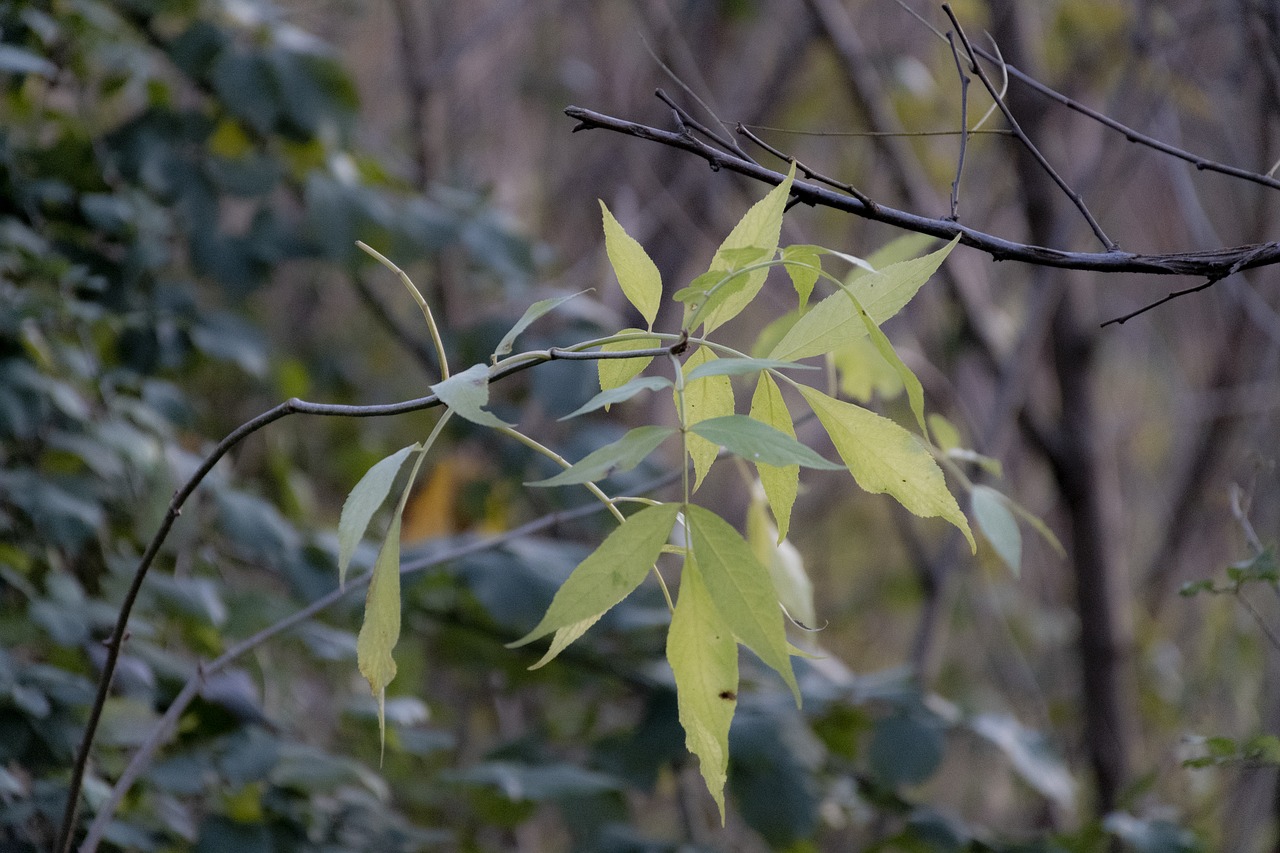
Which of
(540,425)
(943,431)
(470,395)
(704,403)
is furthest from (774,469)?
(540,425)

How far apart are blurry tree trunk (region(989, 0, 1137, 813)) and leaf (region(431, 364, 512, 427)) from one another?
1.45 m

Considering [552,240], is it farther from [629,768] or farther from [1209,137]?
[629,768]

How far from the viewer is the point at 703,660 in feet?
1.31

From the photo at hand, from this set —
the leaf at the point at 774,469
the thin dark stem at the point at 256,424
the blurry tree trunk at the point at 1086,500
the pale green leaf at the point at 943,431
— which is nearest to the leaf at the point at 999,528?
the pale green leaf at the point at 943,431

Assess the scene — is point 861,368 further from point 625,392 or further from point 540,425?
point 540,425

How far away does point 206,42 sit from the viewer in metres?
1.22

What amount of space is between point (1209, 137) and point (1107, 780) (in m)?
1.49

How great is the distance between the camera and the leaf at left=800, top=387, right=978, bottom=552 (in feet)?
1.41

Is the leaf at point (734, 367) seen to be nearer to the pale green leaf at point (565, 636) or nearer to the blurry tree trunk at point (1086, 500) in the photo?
the pale green leaf at point (565, 636)

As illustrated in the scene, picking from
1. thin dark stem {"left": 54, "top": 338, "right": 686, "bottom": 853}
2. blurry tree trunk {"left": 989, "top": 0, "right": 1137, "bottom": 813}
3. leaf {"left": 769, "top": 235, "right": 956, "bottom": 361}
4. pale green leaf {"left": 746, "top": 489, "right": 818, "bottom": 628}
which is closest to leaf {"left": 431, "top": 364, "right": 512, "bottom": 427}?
thin dark stem {"left": 54, "top": 338, "right": 686, "bottom": 853}

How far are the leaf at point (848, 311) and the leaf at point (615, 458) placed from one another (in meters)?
0.08

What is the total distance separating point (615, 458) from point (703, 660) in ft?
0.31

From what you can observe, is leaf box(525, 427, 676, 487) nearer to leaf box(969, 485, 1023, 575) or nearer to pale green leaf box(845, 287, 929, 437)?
pale green leaf box(845, 287, 929, 437)

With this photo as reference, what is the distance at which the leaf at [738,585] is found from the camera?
0.37m
